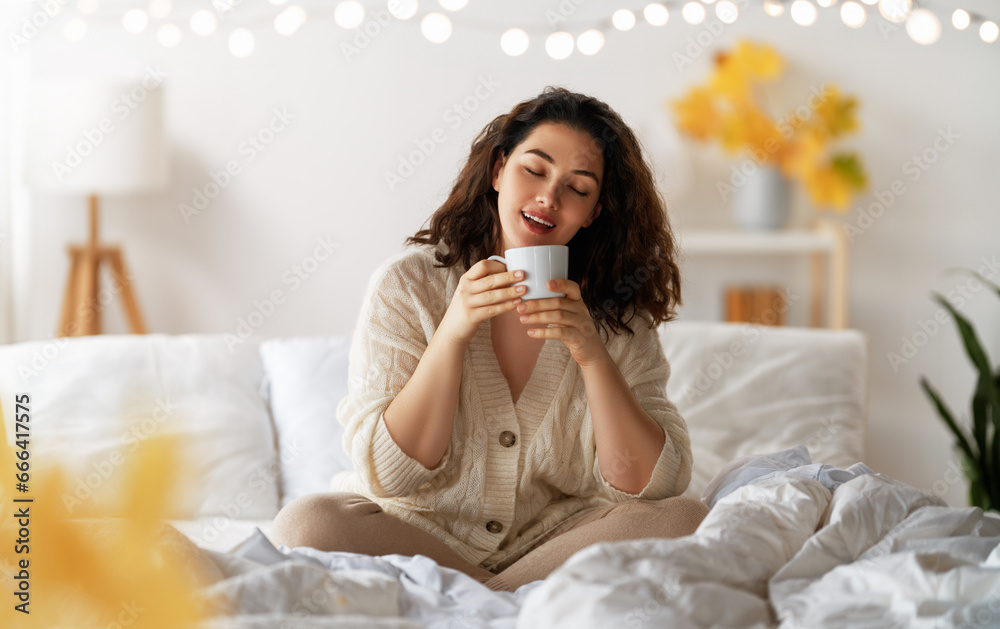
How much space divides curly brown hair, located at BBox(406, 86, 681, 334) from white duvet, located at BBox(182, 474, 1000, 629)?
47cm

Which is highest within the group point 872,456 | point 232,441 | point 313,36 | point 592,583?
point 313,36

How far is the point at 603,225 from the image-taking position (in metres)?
1.64

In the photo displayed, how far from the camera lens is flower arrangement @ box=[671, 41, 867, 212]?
2.79m

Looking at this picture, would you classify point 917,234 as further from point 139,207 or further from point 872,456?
point 139,207

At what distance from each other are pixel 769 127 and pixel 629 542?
2058mm

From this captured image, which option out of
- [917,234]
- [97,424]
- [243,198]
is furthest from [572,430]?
[917,234]

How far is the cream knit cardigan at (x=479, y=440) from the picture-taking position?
4.82 ft

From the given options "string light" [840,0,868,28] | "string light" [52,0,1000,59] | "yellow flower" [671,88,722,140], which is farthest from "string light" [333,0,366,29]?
"string light" [840,0,868,28]

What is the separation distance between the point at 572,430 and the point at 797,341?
988mm

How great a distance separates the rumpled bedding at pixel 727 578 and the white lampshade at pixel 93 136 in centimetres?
170

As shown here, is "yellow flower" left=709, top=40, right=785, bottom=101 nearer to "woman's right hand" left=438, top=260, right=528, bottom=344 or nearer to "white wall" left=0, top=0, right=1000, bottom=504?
"white wall" left=0, top=0, right=1000, bottom=504

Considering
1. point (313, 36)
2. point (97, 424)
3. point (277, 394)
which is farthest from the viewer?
point (313, 36)

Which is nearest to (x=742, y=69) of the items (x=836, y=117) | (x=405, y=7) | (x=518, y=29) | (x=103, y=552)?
(x=836, y=117)

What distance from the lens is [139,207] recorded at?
9.45 ft
